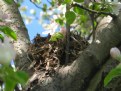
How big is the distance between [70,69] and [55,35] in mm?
304

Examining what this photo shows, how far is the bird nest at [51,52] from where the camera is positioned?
6.18ft

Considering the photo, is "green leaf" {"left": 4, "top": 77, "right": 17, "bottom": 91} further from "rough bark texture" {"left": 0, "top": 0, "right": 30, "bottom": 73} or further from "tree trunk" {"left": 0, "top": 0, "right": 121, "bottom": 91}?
"rough bark texture" {"left": 0, "top": 0, "right": 30, "bottom": 73}

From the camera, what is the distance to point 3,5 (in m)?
2.42

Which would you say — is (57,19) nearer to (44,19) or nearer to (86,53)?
(86,53)

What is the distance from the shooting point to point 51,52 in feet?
6.57

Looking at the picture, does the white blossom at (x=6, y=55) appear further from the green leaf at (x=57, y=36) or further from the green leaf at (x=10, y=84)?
the green leaf at (x=57, y=36)

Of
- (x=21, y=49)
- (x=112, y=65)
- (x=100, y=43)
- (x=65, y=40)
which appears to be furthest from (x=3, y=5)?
(x=112, y=65)

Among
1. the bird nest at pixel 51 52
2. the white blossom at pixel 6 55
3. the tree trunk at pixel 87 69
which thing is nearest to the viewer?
the white blossom at pixel 6 55

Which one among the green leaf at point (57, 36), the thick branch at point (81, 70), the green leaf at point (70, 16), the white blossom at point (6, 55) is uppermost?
the green leaf at point (70, 16)

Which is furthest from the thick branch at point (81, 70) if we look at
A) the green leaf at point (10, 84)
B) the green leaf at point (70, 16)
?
the green leaf at point (10, 84)

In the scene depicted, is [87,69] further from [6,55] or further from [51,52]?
[6,55]

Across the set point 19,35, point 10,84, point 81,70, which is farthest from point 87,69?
point 10,84

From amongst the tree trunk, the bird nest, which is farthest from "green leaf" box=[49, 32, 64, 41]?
the tree trunk

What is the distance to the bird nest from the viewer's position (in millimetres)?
1884
